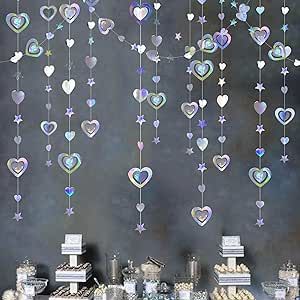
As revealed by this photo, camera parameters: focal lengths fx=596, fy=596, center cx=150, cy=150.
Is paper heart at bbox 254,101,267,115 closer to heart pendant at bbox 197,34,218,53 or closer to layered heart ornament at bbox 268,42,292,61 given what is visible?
layered heart ornament at bbox 268,42,292,61

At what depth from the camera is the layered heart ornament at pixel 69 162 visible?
125 inches

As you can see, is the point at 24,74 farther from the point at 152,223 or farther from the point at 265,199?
the point at 265,199

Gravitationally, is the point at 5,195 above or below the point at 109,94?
below

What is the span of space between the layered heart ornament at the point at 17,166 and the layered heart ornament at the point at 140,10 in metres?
0.97

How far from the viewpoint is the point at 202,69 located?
3.14 metres

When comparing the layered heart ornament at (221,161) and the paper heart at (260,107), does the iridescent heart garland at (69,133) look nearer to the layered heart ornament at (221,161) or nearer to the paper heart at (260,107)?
the layered heart ornament at (221,161)

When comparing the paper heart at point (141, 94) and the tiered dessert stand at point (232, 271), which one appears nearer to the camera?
the tiered dessert stand at point (232, 271)

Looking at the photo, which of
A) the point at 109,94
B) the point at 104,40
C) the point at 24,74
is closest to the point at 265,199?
the point at 109,94

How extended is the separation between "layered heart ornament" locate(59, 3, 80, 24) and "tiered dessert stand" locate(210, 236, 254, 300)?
140 centimetres

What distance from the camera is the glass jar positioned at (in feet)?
9.87

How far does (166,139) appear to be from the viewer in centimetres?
317

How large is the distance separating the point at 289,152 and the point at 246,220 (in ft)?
1.40

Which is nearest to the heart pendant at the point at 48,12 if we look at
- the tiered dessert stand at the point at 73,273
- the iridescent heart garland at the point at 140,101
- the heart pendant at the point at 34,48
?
the heart pendant at the point at 34,48

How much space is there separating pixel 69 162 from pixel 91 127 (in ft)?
0.72
